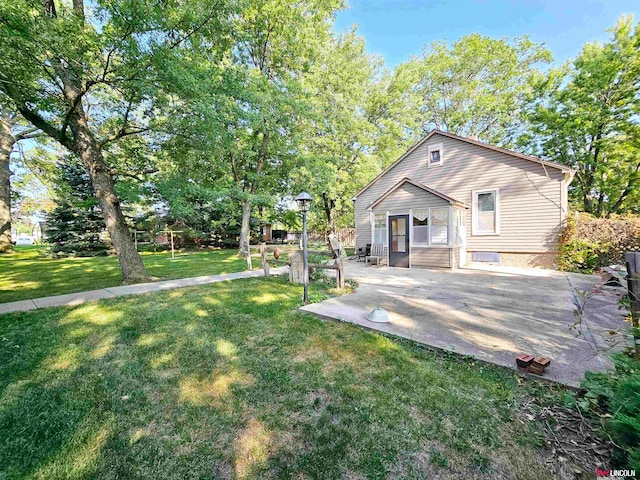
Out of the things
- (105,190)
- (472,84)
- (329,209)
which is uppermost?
(472,84)

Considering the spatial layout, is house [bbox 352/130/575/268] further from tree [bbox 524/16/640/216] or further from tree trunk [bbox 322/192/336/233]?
tree trunk [bbox 322/192/336/233]

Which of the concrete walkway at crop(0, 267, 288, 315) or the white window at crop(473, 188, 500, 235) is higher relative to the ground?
the white window at crop(473, 188, 500, 235)

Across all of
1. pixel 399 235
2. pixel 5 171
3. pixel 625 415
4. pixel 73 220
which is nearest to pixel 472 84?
pixel 399 235

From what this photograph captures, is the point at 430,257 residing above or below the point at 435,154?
below

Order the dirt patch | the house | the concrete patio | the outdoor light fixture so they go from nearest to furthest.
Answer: the dirt patch → the concrete patio → the outdoor light fixture → the house

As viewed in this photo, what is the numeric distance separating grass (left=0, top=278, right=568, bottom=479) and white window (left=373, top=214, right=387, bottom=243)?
8.18 meters

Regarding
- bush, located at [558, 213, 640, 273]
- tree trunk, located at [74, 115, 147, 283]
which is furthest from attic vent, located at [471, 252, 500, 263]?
tree trunk, located at [74, 115, 147, 283]

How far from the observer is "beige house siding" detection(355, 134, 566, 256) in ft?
31.1

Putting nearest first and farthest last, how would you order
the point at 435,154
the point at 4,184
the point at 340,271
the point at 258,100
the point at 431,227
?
the point at 340,271 → the point at 258,100 → the point at 431,227 → the point at 435,154 → the point at 4,184

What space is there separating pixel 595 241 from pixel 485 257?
3.25 meters

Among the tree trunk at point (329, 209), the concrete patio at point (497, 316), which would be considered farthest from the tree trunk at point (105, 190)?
the tree trunk at point (329, 209)

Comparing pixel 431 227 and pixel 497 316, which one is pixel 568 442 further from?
pixel 431 227

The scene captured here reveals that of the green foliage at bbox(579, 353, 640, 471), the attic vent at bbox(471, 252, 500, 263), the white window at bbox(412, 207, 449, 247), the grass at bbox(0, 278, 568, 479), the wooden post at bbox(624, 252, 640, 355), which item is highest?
the white window at bbox(412, 207, 449, 247)

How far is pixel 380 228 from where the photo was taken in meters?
11.8
